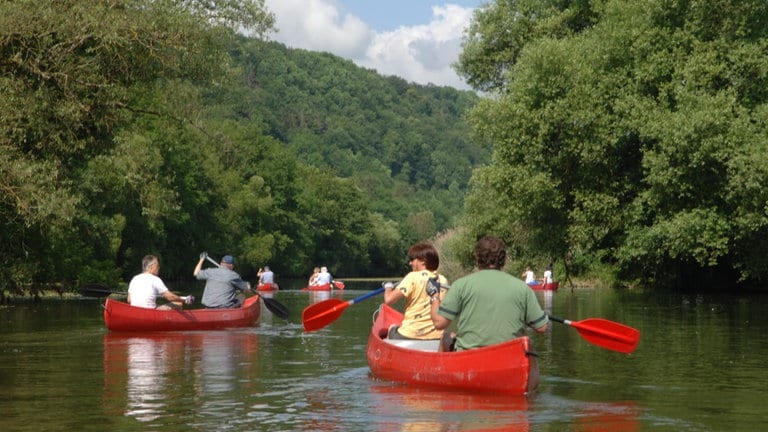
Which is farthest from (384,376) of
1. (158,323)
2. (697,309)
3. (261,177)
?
(261,177)

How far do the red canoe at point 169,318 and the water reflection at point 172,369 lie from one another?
0.71 ft

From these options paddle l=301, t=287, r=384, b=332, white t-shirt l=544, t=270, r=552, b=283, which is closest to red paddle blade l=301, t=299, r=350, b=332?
paddle l=301, t=287, r=384, b=332

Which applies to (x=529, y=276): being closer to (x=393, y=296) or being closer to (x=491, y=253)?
(x=393, y=296)

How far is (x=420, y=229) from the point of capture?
512 ft

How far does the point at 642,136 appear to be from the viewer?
33562 mm

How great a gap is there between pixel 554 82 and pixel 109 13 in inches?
637

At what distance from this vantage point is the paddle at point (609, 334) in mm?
12672

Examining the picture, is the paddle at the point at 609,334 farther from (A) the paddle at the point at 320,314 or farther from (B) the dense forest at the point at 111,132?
(B) the dense forest at the point at 111,132

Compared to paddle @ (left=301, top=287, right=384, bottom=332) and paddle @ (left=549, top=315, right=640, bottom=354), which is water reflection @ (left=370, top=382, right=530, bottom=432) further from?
paddle @ (left=301, top=287, right=384, bottom=332)

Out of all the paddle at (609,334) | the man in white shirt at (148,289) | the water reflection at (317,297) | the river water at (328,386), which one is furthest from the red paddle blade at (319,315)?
the water reflection at (317,297)

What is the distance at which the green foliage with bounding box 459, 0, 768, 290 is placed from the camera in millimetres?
32344

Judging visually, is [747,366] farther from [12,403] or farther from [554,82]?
[554,82]

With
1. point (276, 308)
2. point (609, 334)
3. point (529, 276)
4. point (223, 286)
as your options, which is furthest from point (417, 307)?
point (529, 276)

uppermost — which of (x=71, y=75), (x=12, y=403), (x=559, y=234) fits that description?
(x=71, y=75)
